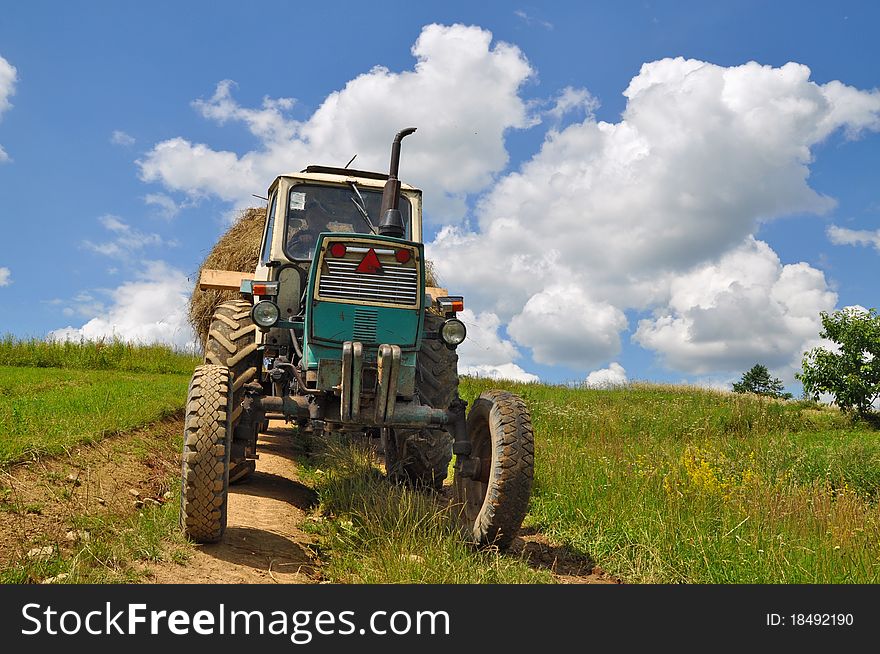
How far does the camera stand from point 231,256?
13.3 m

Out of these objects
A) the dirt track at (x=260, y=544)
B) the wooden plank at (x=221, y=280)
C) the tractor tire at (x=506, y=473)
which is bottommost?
the dirt track at (x=260, y=544)

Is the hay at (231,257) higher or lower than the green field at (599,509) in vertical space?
higher

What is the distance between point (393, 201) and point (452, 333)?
55.3 inches

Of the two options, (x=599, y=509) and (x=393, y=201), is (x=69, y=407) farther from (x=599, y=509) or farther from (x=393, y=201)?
(x=599, y=509)

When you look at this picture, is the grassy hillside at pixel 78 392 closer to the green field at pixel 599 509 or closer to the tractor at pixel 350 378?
the green field at pixel 599 509

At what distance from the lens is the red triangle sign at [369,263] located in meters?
5.41

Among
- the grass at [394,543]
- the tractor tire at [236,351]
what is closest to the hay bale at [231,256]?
the tractor tire at [236,351]

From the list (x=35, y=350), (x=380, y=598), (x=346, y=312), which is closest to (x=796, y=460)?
(x=346, y=312)

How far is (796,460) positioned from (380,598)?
9.36 meters

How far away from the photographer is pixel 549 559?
585 centimetres

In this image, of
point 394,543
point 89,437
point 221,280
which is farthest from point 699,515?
point 221,280

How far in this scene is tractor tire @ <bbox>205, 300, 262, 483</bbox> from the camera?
5941mm

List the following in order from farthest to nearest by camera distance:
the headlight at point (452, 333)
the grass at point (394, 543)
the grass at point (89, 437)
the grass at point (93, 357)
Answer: the grass at point (93, 357), the headlight at point (452, 333), the grass at point (394, 543), the grass at point (89, 437)

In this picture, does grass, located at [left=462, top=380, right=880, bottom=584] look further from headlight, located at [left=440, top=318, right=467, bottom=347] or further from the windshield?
the windshield
